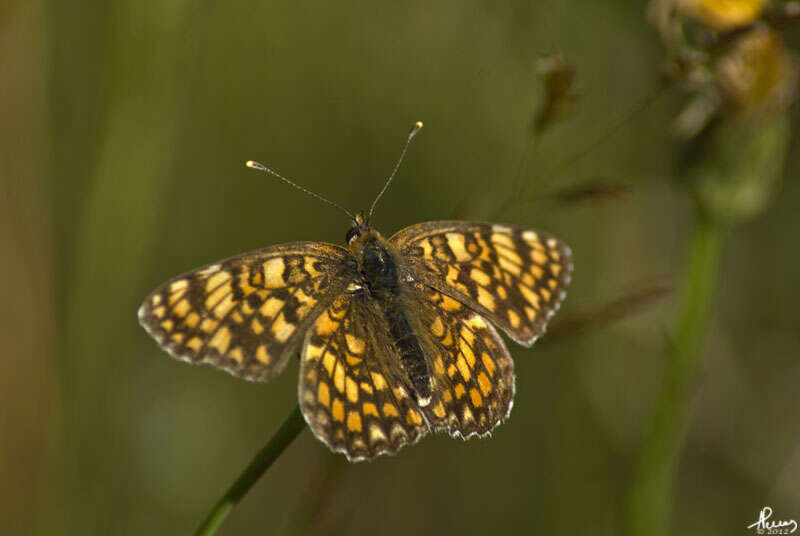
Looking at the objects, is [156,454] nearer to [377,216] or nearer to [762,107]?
[377,216]

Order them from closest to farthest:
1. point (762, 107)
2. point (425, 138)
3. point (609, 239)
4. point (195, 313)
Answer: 1. point (195, 313)
2. point (762, 107)
3. point (609, 239)
4. point (425, 138)

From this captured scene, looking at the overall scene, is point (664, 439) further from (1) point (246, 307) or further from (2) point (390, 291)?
(1) point (246, 307)

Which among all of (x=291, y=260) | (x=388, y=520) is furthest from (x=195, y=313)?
(x=388, y=520)

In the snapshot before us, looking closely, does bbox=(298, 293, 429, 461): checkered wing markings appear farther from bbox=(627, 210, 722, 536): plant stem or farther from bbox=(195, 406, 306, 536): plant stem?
bbox=(627, 210, 722, 536): plant stem
